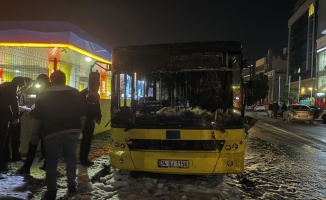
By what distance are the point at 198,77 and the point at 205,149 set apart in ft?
6.77

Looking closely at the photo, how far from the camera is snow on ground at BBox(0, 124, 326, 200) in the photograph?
5.77m

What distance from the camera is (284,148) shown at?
12148 millimetres

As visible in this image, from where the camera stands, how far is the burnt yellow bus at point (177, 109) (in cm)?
619

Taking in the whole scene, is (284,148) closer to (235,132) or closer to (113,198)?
(235,132)

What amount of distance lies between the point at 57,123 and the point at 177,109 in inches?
110

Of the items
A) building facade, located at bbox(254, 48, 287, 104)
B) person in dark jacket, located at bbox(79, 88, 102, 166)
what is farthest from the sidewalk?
building facade, located at bbox(254, 48, 287, 104)

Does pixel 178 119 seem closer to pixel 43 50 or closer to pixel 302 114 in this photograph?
pixel 43 50

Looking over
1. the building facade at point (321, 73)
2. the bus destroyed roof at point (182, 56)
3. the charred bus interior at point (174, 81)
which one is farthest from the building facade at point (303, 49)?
the bus destroyed roof at point (182, 56)

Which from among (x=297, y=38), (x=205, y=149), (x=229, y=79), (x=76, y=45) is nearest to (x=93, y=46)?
(x=76, y=45)

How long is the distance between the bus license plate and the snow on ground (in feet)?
1.32

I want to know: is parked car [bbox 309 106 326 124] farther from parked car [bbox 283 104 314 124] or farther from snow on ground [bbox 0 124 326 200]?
snow on ground [bbox 0 124 326 200]

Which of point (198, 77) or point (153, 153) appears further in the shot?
point (198, 77)

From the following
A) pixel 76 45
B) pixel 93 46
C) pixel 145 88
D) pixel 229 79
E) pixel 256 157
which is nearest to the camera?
pixel 229 79

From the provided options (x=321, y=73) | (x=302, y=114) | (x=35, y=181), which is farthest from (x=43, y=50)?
(x=321, y=73)
